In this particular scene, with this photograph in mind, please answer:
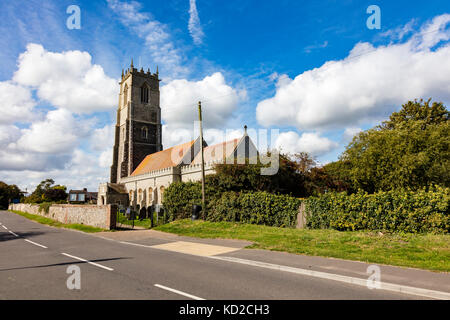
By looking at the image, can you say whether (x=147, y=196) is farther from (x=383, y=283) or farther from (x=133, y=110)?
(x=383, y=283)

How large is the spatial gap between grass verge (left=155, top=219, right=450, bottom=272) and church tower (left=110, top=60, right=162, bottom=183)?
42556 mm

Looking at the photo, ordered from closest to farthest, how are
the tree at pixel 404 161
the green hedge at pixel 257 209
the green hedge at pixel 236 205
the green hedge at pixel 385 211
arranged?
1. the green hedge at pixel 385 211
2. the green hedge at pixel 257 209
3. the green hedge at pixel 236 205
4. the tree at pixel 404 161

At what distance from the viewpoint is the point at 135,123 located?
56.1m

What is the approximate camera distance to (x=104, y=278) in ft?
22.6

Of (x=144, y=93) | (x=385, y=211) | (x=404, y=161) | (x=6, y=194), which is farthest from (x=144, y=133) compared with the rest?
(x=6, y=194)

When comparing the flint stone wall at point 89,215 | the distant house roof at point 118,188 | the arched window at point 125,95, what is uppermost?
the arched window at point 125,95

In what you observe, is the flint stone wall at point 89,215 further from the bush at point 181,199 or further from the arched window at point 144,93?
the arched window at point 144,93

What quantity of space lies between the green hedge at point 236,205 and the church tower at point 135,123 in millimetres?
32780

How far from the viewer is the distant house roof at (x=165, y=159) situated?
136ft

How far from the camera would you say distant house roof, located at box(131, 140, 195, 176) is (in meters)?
41.4

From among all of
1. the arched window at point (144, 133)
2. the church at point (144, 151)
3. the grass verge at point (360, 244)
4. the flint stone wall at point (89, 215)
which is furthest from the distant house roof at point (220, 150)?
the arched window at point (144, 133)

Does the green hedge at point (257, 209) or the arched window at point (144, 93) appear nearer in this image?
the green hedge at point (257, 209)

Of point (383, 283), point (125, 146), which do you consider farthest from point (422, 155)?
point (125, 146)

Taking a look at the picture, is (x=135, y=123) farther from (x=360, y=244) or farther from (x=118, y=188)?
(x=360, y=244)
